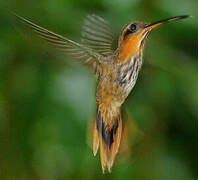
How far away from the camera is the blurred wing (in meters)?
0.32

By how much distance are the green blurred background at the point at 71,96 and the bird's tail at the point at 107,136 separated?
0.17 meters

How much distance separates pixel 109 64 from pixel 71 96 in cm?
29

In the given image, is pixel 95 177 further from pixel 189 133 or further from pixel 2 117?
pixel 189 133

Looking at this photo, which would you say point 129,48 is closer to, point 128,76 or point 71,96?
point 128,76

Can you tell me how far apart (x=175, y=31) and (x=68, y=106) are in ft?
1.13

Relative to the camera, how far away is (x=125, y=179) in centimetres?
→ 74

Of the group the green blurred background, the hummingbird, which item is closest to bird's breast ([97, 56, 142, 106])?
the hummingbird

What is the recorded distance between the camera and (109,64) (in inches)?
12.2

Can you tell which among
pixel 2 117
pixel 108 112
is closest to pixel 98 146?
pixel 108 112

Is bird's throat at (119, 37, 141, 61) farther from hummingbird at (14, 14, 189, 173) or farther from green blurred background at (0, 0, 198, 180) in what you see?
green blurred background at (0, 0, 198, 180)

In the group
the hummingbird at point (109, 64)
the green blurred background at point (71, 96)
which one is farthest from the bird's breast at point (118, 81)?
the green blurred background at point (71, 96)

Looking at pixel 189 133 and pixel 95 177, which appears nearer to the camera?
pixel 95 177

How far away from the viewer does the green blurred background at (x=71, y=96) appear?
0.61 m

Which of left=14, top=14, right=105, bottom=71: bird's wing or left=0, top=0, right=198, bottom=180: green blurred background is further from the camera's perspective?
left=0, top=0, right=198, bottom=180: green blurred background
